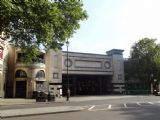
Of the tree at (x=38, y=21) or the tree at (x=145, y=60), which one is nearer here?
the tree at (x=38, y=21)

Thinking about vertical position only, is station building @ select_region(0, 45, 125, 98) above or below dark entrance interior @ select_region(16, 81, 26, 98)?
above

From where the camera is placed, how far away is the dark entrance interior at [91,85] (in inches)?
2778

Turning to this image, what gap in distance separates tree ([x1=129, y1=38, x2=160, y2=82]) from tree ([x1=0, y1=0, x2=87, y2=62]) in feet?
173

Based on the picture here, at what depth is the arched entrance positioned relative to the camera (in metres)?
53.4

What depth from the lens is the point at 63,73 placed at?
6362cm

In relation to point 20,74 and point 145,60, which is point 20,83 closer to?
point 20,74

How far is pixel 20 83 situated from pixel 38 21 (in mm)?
36952

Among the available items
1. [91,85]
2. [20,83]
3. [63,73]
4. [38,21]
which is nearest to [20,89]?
[20,83]

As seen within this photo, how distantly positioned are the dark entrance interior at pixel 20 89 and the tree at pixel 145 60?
28.4 meters

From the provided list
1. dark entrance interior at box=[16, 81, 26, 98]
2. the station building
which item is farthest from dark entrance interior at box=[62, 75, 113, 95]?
dark entrance interior at box=[16, 81, 26, 98]

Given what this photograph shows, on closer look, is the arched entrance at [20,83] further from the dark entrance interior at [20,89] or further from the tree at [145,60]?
the tree at [145,60]

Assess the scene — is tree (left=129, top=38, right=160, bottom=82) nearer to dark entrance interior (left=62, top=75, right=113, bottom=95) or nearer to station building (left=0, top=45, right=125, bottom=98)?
station building (left=0, top=45, right=125, bottom=98)

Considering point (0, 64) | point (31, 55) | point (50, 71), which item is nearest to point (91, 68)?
point (50, 71)

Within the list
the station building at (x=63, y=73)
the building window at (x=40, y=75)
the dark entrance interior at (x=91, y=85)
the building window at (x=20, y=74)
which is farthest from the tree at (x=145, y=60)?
the building window at (x=20, y=74)
